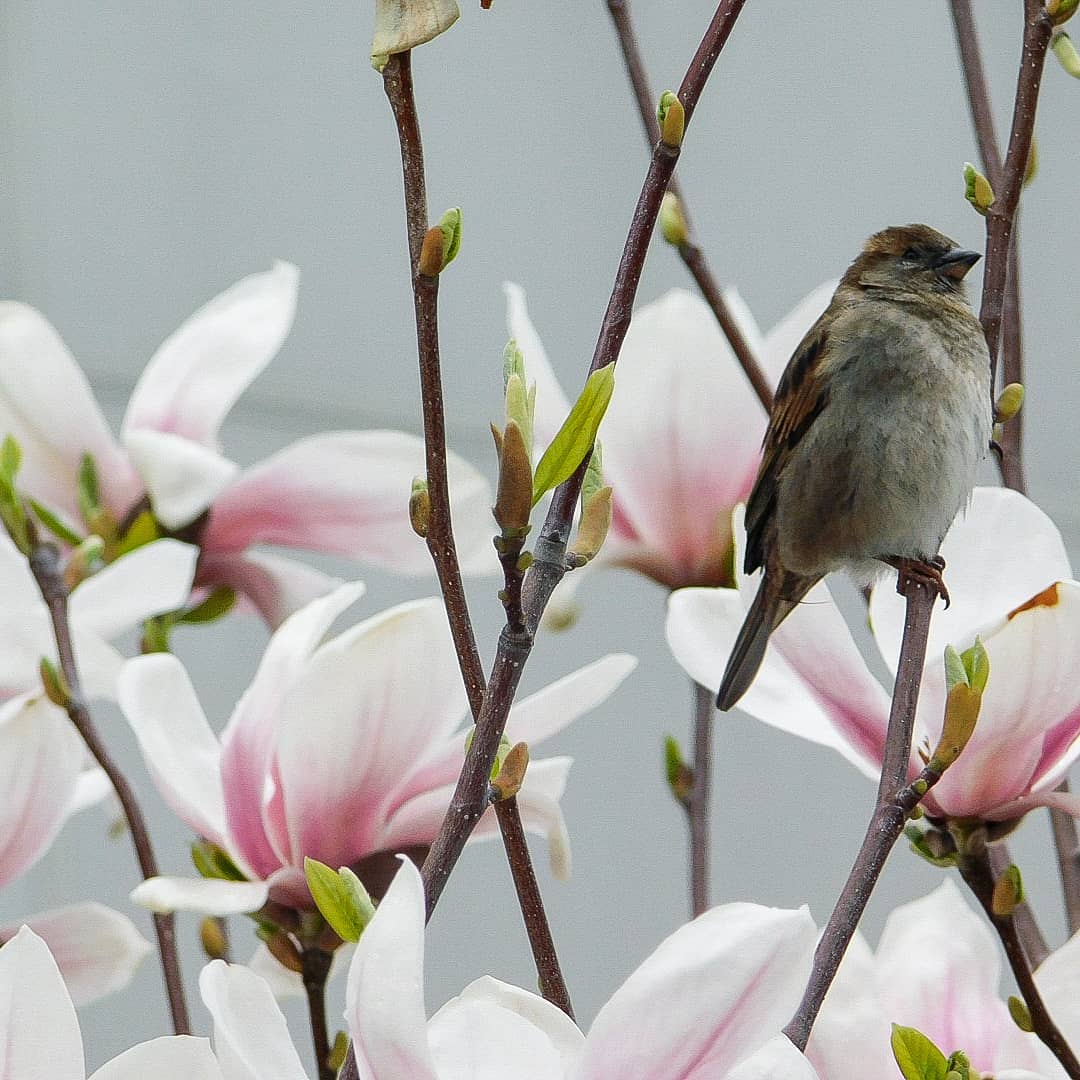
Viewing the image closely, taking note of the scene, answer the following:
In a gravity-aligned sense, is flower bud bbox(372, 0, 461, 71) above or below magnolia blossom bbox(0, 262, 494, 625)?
above

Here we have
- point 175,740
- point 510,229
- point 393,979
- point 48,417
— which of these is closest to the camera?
point 393,979

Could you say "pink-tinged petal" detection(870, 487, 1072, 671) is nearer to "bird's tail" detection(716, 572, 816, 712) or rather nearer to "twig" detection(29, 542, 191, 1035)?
"bird's tail" detection(716, 572, 816, 712)

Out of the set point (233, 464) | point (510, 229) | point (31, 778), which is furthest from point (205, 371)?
point (510, 229)

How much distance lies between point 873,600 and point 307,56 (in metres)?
0.80

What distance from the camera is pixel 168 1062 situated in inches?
6.2

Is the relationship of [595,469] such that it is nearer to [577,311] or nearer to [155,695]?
[155,695]

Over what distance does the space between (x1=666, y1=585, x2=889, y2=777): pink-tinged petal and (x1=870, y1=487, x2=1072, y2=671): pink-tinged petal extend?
0.02 metres

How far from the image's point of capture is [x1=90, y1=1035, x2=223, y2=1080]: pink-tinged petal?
0.16 m

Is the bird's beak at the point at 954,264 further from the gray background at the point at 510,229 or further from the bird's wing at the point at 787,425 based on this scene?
the gray background at the point at 510,229

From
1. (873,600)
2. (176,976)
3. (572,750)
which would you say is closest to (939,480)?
(873,600)

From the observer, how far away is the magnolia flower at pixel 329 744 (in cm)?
23

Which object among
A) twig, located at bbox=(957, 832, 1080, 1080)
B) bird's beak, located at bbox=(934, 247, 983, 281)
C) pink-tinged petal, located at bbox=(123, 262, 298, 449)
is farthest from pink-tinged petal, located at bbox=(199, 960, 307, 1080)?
bird's beak, located at bbox=(934, 247, 983, 281)

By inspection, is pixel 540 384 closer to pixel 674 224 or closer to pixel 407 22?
pixel 674 224

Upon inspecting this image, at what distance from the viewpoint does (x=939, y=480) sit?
13.6 inches
